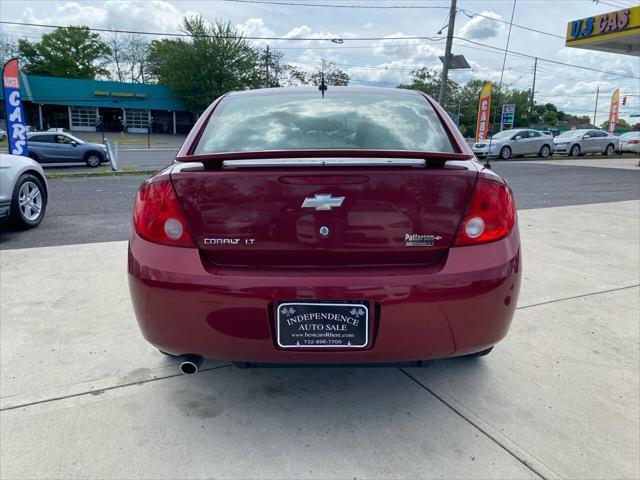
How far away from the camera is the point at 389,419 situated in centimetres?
224

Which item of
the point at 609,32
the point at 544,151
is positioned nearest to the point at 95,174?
the point at 544,151

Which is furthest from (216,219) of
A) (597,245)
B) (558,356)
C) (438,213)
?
(597,245)

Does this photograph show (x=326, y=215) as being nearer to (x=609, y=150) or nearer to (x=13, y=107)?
(x=13, y=107)

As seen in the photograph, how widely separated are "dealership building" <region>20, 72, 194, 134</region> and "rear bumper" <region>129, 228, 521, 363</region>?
46.7 meters

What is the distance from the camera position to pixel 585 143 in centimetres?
2581

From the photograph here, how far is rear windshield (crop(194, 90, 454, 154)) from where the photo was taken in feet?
7.92

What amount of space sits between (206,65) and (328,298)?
52.1 meters

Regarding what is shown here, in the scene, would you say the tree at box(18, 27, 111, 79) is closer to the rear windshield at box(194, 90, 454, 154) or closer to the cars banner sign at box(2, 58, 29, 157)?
the cars banner sign at box(2, 58, 29, 157)

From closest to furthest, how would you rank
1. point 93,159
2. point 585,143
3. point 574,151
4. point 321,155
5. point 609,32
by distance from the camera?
point 321,155 → point 93,159 → point 609,32 → point 574,151 → point 585,143

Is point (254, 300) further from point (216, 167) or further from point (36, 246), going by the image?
point (36, 246)

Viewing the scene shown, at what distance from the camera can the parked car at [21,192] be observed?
5592mm

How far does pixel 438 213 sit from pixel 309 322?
0.66 meters

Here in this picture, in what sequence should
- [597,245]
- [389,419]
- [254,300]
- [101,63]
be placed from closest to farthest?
[254,300] → [389,419] → [597,245] → [101,63]

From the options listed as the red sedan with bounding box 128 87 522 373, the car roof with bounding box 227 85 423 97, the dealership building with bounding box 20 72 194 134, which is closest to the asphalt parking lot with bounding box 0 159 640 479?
the red sedan with bounding box 128 87 522 373
